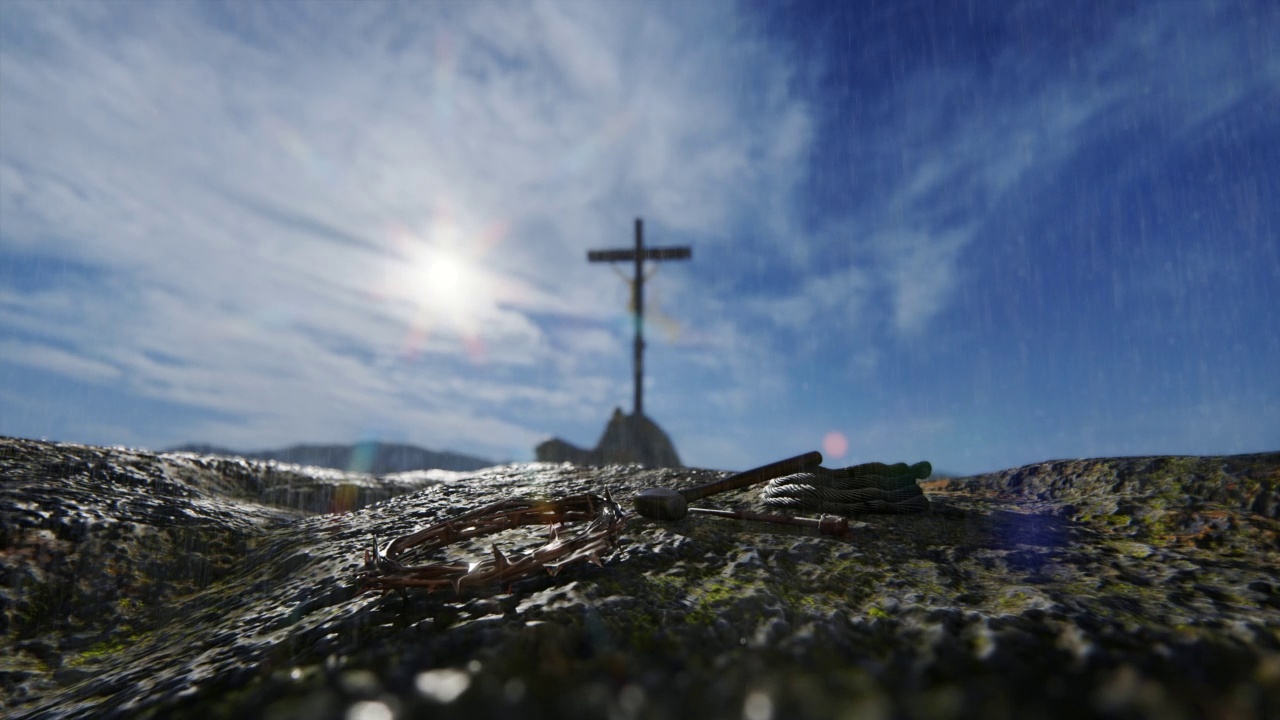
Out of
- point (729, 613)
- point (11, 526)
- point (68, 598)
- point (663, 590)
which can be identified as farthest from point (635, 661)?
point (11, 526)

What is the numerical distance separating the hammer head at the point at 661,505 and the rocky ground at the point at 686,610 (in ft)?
0.26

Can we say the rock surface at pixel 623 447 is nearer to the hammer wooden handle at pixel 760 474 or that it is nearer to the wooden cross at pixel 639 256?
the wooden cross at pixel 639 256

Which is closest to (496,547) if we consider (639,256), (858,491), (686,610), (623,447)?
(686,610)

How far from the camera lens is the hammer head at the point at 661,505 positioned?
3629 mm

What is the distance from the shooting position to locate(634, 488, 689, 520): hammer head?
3629mm

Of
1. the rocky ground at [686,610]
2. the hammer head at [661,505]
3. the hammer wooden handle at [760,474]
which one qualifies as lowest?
the rocky ground at [686,610]

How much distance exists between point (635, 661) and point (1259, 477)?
3.98 m

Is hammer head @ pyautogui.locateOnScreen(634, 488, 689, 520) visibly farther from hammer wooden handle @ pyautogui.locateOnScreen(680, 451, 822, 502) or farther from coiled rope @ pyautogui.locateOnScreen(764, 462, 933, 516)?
coiled rope @ pyautogui.locateOnScreen(764, 462, 933, 516)

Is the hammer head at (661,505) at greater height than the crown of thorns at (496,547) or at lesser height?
greater

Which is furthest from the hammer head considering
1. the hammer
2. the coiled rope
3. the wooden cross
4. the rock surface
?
the wooden cross

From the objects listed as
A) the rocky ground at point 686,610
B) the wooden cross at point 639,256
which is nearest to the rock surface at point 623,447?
the wooden cross at point 639,256

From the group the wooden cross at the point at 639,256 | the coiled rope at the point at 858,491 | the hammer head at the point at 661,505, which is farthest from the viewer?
the wooden cross at the point at 639,256

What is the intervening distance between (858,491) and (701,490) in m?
1.03

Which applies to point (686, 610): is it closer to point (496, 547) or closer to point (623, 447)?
point (496, 547)
